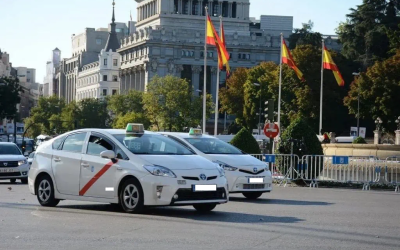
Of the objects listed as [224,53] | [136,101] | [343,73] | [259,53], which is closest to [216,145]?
[224,53]

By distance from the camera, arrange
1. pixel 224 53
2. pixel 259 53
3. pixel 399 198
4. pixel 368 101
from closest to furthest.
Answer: pixel 399 198
pixel 224 53
pixel 368 101
pixel 259 53

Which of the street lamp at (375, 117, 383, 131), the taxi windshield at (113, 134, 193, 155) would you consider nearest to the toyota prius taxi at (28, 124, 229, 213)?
the taxi windshield at (113, 134, 193, 155)

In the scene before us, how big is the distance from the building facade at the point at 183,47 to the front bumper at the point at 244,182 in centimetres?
13067

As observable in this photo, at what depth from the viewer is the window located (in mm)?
19906

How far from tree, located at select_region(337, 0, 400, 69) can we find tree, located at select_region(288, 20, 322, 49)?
38.6 feet

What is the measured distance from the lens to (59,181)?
20.0 meters

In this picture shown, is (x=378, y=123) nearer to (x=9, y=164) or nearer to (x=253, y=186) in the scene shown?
(x=9, y=164)

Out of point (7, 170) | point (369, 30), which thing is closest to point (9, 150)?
point (7, 170)

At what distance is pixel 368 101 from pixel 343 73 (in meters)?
20.2

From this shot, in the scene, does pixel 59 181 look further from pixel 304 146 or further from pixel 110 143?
pixel 304 146

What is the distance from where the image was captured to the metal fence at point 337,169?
3397 cm

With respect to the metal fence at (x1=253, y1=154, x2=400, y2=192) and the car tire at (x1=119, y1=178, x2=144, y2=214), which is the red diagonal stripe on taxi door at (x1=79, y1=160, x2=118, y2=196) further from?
the metal fence at (x1=253, y1=154, x2=400, y2=192)

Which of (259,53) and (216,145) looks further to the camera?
(259,53)

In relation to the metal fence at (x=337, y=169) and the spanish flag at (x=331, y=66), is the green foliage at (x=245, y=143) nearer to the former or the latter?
the metal fence at (x=337, y=169)
